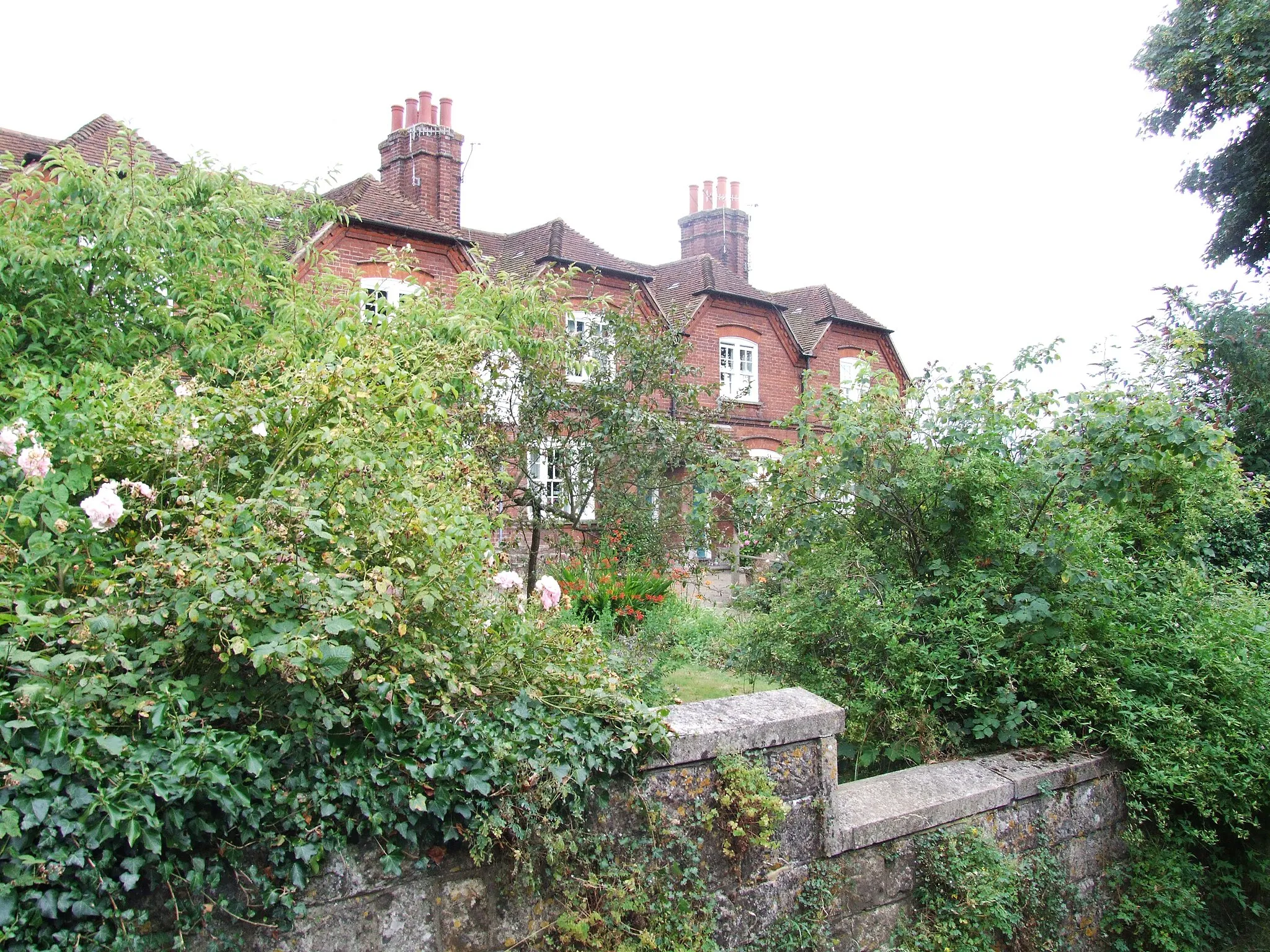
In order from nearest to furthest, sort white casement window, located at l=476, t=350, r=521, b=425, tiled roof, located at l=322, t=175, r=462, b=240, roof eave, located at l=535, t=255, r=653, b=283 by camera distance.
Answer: white casement window, located at l=476, t=350, r=521, b=425 → tiled roof, located at l=322, t=175, r=462, b=240 → roof eave, located at l=535, t=255, r=653, b=283

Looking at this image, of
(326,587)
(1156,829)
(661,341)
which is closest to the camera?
(326,587)

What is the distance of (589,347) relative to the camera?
32.7 ft

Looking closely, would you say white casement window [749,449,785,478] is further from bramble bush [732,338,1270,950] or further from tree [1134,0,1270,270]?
tree [1134,0,1270,270]

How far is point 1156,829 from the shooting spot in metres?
4.63

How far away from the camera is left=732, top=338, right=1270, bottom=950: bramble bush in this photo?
4434mm

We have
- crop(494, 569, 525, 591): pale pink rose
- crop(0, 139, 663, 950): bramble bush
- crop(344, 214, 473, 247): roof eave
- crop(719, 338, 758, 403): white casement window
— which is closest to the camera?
crop(0, 139, 663, 950): bramble bush

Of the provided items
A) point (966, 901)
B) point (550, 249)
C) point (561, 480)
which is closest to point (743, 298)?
point (550, 249)

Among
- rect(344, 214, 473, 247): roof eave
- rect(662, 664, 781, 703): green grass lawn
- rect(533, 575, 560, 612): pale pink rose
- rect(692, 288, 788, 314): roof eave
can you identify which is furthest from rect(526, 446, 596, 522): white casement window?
rect(692, 288, 788, 314): roof eave

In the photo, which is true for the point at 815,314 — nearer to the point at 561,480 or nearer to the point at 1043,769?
the point at 561,480

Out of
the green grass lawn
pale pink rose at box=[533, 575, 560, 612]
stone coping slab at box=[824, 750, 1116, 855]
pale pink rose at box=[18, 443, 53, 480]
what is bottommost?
stone coping slab at box=[824, 750, 1116, 855]

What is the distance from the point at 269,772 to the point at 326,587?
1.76 feet

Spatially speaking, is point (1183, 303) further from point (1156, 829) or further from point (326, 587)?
point (326, 587)

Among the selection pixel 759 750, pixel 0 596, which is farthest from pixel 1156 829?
pixel 0 596

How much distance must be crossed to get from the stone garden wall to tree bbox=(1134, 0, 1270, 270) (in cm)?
1554
